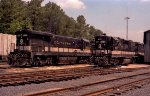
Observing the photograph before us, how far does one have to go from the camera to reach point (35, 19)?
271ft

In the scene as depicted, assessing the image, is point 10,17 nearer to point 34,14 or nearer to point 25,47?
point 34,14

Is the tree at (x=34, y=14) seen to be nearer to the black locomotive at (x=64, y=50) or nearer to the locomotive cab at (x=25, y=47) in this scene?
the black locomotive at (x=64, y=50)

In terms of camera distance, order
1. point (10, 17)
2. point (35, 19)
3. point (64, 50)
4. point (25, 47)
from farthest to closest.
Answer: point (35, 19) < point (10, 17) < point (64, 50) < point (25, 47)

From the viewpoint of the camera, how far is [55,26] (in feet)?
313

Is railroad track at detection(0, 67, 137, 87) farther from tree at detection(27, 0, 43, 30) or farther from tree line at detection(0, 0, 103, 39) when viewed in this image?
tree at detection(27, 0, 43, 30)

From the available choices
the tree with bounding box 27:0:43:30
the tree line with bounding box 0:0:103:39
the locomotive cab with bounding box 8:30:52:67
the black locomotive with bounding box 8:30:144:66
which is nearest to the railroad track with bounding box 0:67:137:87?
the locomotive cab with bounding box 8:30:52:67

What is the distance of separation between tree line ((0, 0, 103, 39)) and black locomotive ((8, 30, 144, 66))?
22629 millimetres

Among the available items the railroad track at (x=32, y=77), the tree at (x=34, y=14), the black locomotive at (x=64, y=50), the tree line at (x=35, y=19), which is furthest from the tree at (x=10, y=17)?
the railroad track at (x=32, y=77)

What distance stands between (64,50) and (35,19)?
48348 millimetres

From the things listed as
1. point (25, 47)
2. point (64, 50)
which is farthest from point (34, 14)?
point (25, 47)

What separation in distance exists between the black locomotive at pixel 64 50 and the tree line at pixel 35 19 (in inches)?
891

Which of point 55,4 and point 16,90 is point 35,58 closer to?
point 16,90

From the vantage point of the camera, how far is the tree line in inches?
2363

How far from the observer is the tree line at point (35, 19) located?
60031mm
